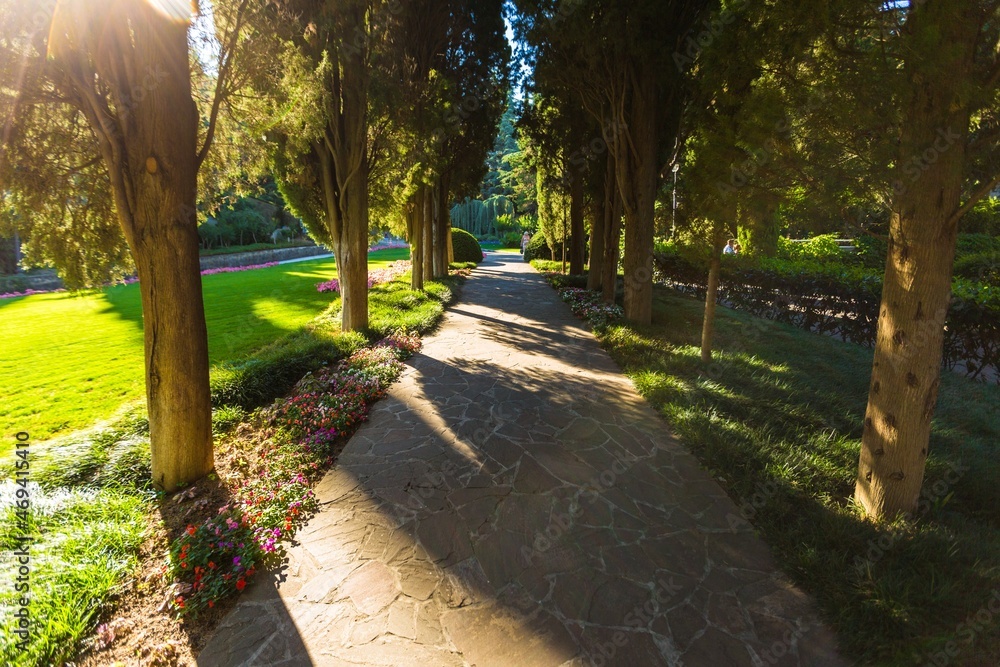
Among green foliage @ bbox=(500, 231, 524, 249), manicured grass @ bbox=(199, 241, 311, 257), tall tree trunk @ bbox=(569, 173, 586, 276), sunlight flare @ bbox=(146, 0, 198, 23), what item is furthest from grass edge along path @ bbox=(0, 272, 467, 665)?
green foliage @ bbox=(500, 231, 524, 249)

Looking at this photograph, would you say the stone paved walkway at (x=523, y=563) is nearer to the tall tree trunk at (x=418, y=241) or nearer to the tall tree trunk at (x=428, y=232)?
the tall tree trunk at (x=418, y=241)

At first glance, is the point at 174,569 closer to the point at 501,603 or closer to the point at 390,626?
the point at 390,626

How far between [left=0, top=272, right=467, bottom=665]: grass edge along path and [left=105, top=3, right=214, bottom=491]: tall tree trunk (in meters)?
0.47

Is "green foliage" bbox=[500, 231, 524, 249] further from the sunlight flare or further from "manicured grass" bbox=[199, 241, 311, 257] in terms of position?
the sunlight flare

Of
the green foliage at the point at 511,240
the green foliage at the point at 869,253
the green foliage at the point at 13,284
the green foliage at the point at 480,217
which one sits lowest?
the green foliage at the point at 13,284

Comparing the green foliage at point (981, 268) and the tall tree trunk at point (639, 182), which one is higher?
the tall tree trunk at point (639, 182)

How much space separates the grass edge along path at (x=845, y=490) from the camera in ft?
7.30

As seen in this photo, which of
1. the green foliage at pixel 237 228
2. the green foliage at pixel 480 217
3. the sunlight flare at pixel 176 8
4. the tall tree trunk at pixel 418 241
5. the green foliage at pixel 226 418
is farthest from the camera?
the green foliage at pixel 480 217

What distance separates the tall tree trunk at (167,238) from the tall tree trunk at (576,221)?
40.1 feet

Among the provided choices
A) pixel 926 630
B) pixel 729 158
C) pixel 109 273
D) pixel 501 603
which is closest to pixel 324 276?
pixel 109 273

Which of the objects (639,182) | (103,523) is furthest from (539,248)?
(103,523)

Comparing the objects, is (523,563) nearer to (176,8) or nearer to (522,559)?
(522,559)

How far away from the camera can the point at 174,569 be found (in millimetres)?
2672

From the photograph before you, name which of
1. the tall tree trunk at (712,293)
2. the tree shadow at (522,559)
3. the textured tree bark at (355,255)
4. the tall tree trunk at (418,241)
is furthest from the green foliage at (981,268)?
the tall tree trunk at (418,241)
